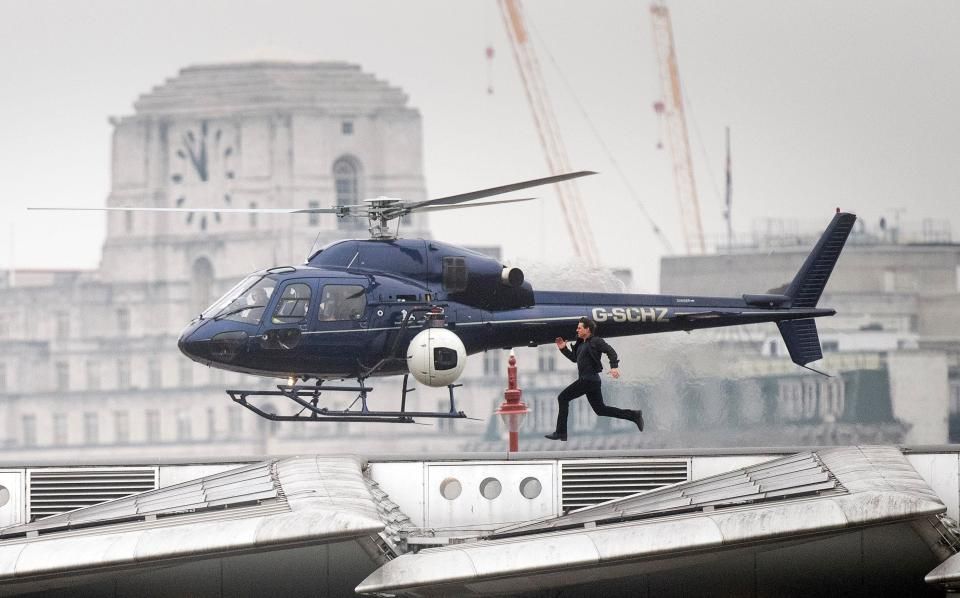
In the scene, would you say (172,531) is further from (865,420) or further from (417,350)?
(865,420)

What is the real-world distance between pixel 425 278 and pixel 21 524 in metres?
7.78

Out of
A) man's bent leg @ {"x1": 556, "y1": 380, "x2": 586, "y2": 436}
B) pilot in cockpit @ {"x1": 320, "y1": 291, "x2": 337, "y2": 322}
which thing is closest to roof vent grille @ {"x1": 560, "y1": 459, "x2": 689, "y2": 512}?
man's bent leg @ {"x1": 556, "y1": 380, "x2": 586, "y2": 436}

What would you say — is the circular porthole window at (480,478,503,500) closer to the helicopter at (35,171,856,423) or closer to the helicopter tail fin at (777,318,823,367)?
the helicopter at (35,171,856,423)

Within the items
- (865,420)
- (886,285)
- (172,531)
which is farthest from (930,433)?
(172,531)

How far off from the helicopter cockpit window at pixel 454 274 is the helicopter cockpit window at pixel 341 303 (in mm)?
1540

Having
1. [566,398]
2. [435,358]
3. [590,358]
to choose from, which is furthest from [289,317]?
[590,358]

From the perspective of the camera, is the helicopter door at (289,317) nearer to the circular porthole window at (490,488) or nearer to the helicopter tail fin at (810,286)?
the circular porthole window at (490,488)

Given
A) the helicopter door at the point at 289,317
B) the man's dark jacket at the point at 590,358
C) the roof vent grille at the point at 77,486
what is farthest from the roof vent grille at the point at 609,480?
the roof vent grille at the point at 77,486

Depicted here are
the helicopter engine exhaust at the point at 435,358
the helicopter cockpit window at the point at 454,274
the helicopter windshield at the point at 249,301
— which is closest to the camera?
the helicopter engine exhaust at the point at 435,358

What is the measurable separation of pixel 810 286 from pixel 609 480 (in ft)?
26.0

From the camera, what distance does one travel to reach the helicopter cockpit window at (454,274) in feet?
124

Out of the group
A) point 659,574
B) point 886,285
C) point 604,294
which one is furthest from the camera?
point 886,285

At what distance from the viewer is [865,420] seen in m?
126

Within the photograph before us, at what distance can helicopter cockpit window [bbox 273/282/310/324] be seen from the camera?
36969 millimetres
